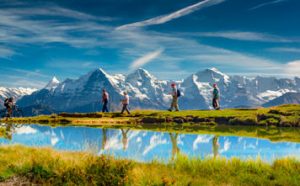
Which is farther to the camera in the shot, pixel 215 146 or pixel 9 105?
pixel 9 105

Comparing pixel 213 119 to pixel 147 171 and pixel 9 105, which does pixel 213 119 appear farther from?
pixel 147 171

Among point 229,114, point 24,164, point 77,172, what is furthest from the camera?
point 229,114

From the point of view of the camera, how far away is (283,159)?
16.8 metres

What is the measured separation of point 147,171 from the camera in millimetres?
14938

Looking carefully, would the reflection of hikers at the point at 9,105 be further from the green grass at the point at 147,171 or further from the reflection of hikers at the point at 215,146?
the green grass at the point at 147,171

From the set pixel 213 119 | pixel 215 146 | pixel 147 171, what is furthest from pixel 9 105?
pixel 147 171

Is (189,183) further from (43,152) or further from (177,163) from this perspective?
(43,152)

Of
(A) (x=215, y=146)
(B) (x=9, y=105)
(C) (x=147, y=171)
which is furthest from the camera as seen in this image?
(B) (x=9, y=105)

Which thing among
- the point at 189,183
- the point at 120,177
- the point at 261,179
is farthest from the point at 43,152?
the point at 261,179

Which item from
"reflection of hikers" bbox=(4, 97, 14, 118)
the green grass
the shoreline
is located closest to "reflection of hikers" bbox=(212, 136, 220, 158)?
the green grass

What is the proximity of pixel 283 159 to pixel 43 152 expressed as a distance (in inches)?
417

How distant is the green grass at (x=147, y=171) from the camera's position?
14.0 metres

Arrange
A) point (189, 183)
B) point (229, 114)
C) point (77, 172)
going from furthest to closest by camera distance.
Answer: point (229, 114)
point (77, 172)
point (189, 183)

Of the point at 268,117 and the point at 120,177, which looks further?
the point at 268,117
